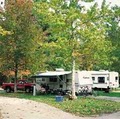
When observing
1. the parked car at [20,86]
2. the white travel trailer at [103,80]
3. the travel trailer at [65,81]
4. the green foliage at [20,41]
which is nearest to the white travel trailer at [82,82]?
the travel trailer at [65,81]

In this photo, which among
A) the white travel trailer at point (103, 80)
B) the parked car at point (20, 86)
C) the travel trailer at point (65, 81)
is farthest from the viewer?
the white travel trailer at point (103, 80)

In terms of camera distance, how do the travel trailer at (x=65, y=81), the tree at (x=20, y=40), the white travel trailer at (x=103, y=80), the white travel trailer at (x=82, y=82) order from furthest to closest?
the white travel trailer at (x=103, y=80) → the tree at (x=20, y=40) → the travel trailer at (x=65, y=81) → the white travel trailer at (x=82, y=82)

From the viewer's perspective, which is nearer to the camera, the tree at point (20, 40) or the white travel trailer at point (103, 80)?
the tree at point (20, 40)

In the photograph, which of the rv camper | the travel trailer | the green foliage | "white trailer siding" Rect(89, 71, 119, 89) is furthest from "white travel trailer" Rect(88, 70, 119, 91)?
the green foliage

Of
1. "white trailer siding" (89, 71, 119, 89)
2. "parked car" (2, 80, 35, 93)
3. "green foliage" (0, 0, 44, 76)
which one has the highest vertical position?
"green foliage" (0, 0, 44, 76)

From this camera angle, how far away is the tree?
36.5 metres

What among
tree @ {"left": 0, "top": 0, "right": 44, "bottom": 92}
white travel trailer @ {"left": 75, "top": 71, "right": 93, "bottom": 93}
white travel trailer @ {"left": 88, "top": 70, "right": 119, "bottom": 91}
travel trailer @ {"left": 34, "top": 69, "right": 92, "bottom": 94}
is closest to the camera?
white travel trailer @ {"left": 75, "top": 71, "right": 93, "bottom": 93}

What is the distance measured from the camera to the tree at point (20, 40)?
3650 cm

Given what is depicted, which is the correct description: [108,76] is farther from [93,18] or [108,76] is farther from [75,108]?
[75,108]

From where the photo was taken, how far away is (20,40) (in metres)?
36.5

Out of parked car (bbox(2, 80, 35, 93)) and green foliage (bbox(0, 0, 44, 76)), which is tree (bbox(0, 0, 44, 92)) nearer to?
green foliage (bbox(0, 0, 44, 76))

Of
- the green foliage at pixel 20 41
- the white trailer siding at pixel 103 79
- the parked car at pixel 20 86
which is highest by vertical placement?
the green foliage at pixel 20 41

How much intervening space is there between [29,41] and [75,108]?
1593 centimetres

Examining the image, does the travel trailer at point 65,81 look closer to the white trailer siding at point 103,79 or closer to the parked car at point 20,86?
the parked car at point 20,86
